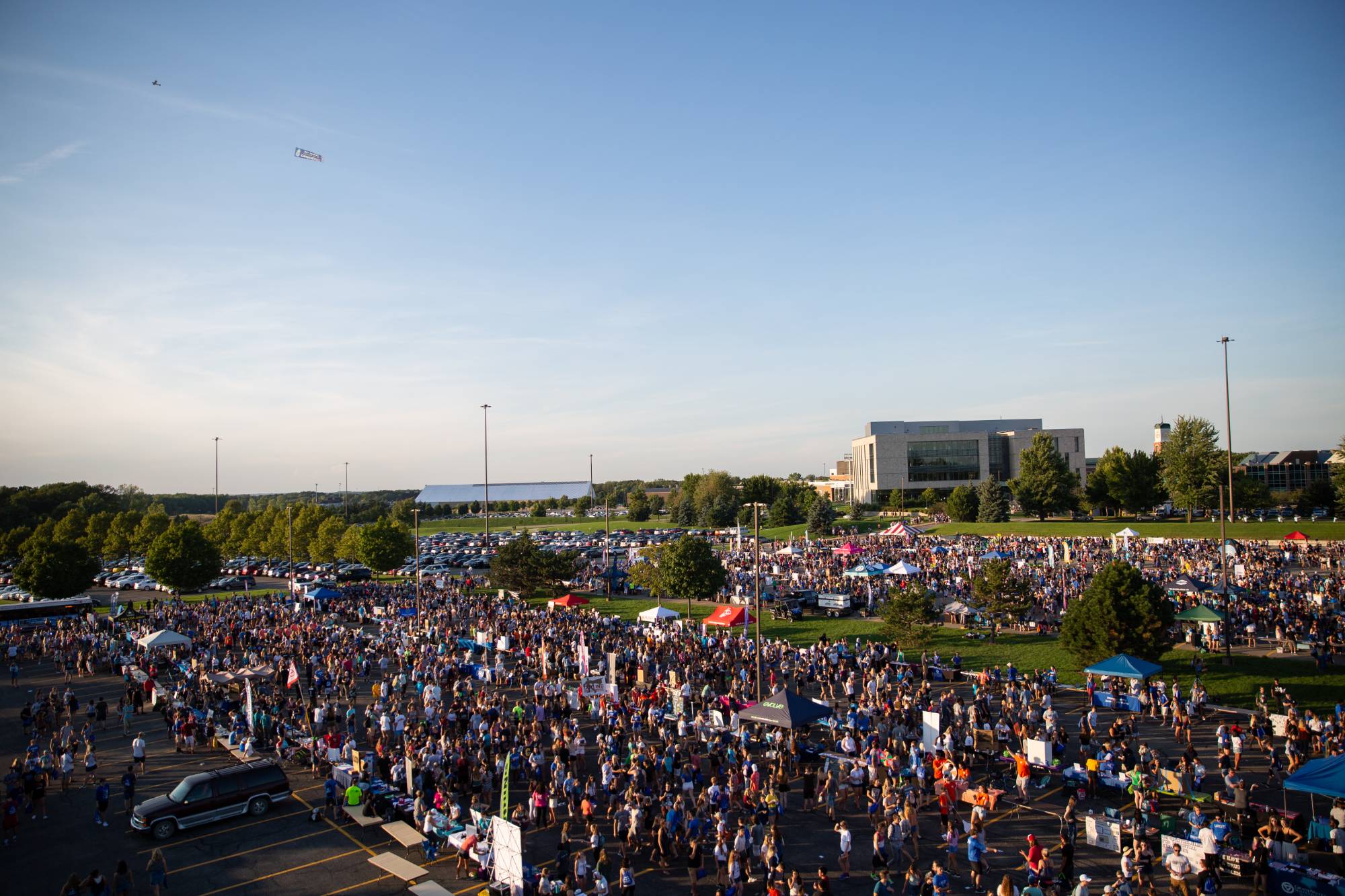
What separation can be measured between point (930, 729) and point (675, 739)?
6.85m

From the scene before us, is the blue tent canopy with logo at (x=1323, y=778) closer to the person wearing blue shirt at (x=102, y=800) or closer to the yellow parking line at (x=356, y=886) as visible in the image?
the yellow parking line at (x=356, y=886)

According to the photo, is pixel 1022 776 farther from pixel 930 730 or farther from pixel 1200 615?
pixel 1200 615

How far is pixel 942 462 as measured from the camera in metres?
128

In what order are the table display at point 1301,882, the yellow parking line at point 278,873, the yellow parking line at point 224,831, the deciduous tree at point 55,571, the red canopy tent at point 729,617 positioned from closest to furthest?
the table display at point 1301,882
the yellow parking line at point 278,873
the yellow parking line at point 224,831
the red canopy tent at point 729,617
the deciduous tree at point 55,571

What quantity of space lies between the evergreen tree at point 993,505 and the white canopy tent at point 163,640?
8218cm

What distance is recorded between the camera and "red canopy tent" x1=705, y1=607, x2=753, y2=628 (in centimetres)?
3391

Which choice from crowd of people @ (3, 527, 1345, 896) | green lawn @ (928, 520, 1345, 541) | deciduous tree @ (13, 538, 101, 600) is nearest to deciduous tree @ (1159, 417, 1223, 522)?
green lawn @ (928, 520, 1345, 541)

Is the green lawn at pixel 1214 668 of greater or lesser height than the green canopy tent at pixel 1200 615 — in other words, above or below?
below

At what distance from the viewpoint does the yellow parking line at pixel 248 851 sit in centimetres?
1486

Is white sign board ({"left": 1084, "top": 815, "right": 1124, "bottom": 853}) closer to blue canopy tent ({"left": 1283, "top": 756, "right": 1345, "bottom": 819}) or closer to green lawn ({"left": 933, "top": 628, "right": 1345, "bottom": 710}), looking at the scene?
blue canopy tent ({"left": 1283, "top": 756, "right": 1345, "bottom": 819})

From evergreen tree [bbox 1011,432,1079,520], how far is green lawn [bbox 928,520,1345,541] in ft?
7.92

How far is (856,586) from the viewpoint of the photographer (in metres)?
48.4

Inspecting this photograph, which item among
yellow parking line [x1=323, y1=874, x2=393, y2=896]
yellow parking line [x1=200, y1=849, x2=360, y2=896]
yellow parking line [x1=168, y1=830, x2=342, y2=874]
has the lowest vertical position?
yellow parking line [x1=168, y1=830, x2=342, y2=874]

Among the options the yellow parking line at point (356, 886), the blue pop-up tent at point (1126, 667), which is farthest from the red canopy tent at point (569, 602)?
the yellow parking line at point (356, 886)
